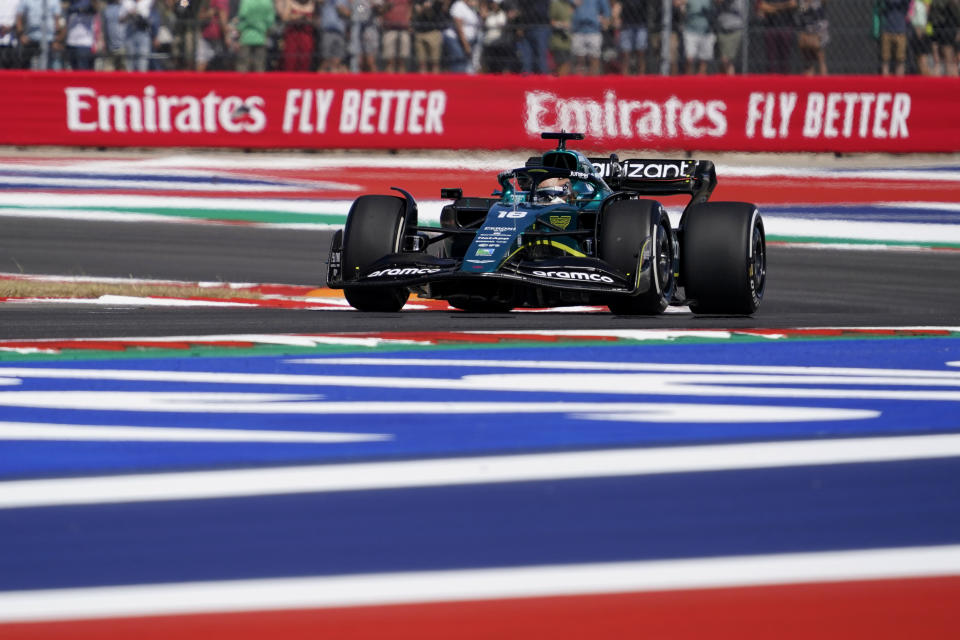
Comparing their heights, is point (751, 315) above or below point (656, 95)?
below

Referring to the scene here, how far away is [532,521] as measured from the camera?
4938 millimetres

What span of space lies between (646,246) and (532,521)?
5396 mm

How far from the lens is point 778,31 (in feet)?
69.4

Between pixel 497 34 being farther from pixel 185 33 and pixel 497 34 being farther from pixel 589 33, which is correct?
pixel 185 33

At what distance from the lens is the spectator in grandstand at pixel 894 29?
21016mm

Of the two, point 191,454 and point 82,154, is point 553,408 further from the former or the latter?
point 82,154

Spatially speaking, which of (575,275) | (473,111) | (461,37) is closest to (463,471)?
(575,275)

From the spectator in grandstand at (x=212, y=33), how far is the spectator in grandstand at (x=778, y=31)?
670 cm

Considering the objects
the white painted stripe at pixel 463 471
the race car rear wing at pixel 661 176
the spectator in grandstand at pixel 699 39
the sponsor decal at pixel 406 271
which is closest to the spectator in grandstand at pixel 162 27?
the spectator in grandstand at pixel 699 39

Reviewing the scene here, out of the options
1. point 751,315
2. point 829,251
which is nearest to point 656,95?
point 829,251

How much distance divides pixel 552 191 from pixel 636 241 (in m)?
0.95

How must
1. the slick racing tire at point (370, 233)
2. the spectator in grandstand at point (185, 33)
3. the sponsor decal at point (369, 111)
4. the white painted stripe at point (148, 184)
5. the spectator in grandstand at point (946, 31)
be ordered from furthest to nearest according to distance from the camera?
the spectator in grandstand at point (185, 33), the sponsor decal at point (369, 111), the spectator in grandstand at point (946, 31), the white painted stripe at point (148, 184), the slick racing tire at point (370, 233)

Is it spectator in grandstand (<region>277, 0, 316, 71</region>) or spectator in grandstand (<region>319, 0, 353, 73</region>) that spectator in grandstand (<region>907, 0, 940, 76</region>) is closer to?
spectator in grandstand (<region>319, 0, 353, 73</region>)

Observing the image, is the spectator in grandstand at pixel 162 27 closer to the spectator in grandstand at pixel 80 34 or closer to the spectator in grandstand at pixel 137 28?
the spectator in grandstand at pixel 137 28
